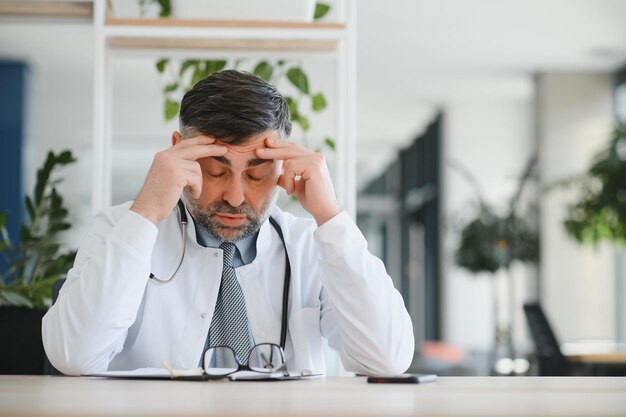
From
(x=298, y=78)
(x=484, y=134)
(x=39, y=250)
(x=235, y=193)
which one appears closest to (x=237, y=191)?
(x=235, y=193)

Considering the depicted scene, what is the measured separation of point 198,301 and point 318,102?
1.47 m

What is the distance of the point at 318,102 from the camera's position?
3418 millimetres

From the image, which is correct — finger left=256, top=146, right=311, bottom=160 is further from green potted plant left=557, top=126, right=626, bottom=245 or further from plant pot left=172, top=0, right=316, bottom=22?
green potted plant left=557, top=126, right=626, bottom=245

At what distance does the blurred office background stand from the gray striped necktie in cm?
138

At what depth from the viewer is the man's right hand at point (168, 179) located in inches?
79.0

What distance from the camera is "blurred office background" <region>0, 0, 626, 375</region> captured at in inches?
324

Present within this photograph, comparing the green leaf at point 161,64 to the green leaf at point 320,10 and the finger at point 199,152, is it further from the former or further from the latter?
the finger at point 199,152

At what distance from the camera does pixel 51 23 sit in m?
2.96

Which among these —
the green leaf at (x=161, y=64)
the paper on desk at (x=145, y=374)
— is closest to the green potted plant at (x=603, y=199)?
the green leaf at (x=161, y=64)

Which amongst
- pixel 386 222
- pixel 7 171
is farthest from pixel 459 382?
pixel 386 222

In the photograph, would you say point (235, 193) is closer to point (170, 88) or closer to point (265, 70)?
point (265, 70)

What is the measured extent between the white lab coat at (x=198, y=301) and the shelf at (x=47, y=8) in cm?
95

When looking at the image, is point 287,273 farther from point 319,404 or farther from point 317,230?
point 319,404

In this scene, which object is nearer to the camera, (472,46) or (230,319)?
(230,319)
